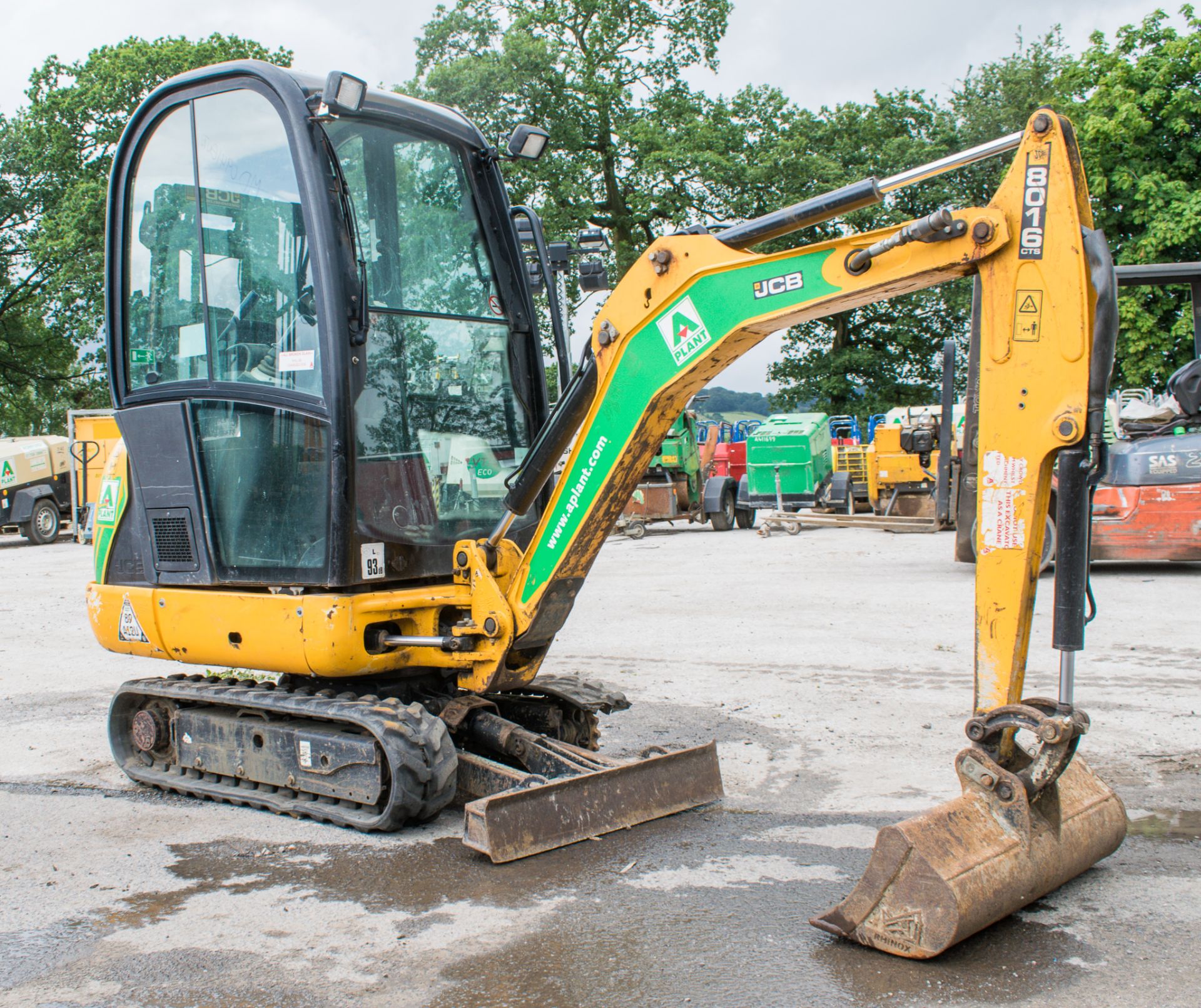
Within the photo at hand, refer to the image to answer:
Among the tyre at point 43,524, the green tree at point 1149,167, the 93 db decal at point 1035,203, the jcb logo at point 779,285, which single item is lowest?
the tyre at point 43,524

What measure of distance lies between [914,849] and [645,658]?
5245mm

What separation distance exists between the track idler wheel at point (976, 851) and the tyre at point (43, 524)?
23.1m

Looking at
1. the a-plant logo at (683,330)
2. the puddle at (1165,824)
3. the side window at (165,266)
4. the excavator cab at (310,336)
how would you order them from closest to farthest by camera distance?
the a-plant logo at (683,330), the puddle at (1165,824), the excavator cab at (310,336), the side window at (165,266)

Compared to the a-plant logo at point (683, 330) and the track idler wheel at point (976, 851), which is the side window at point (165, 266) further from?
the track idler wheel at point (976, 851)

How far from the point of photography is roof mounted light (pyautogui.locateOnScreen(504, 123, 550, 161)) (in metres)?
5.46

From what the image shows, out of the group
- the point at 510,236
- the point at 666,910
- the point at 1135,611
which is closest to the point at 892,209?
the point at 1135,611

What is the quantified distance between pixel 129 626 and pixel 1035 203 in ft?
14.8

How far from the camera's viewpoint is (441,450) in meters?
5.32

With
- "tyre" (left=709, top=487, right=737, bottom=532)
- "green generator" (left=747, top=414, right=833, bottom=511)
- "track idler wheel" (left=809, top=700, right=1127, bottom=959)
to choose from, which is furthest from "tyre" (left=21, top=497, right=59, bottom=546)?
"track idler wheel" (left=809, top=700, right=1127, bottom=959)

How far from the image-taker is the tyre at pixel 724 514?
21797mm

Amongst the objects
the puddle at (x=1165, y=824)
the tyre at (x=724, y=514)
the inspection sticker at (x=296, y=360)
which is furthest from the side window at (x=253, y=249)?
the tyre at (x=724, y=514)

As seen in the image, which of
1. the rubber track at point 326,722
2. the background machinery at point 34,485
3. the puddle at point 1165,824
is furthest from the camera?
the background machinery at point 34,485

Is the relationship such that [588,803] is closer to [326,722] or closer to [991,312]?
[326,722]

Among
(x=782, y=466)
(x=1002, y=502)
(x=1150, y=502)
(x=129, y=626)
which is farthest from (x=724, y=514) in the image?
(x=1002, y=502)
